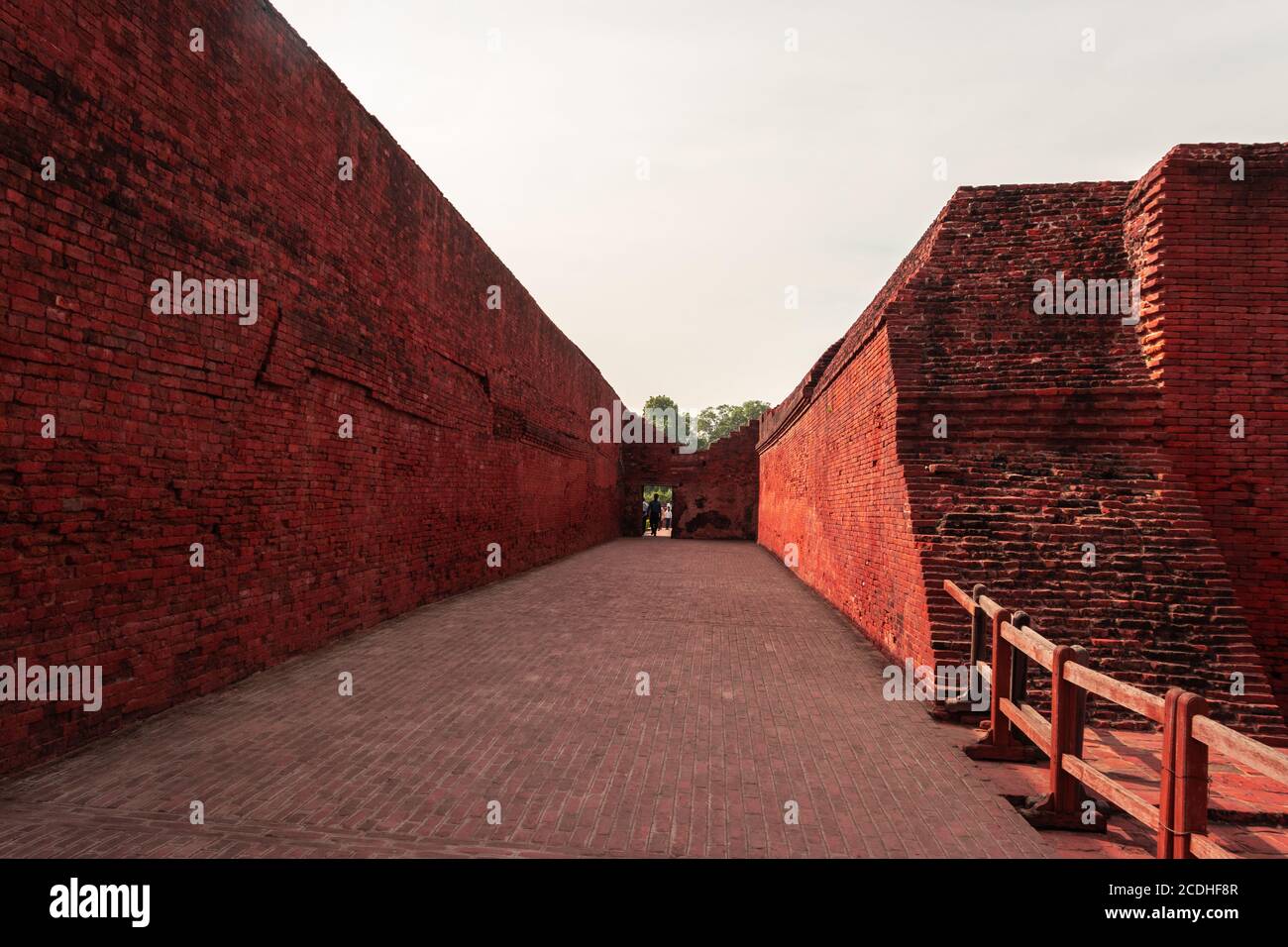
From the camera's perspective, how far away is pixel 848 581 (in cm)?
815

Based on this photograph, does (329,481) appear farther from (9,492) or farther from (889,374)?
(889,374)

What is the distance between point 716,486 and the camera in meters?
26.6

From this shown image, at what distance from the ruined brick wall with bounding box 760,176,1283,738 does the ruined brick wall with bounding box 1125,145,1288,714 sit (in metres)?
0.29


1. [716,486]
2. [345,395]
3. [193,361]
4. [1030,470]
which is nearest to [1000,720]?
[1030,470]

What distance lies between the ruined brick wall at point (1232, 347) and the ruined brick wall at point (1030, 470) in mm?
287

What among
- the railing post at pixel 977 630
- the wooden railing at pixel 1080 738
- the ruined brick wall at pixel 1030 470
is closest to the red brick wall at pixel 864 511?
the ruined brick wall at pixel 1030 470

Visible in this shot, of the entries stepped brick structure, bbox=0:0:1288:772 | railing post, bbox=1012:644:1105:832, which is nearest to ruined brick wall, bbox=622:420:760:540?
stepped brick structure, bbox=0:0:1288:772

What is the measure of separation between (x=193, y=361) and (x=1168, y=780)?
611 centimetres

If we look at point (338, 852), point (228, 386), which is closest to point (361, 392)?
point (228, 386)

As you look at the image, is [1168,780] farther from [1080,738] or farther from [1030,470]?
[1030,470]

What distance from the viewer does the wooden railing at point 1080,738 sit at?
2314 millimetres

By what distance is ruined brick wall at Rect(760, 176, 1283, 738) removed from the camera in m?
4.75

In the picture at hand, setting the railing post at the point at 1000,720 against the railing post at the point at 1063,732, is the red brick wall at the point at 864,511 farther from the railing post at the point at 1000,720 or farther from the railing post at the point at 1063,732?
the railing post at the point at 1063,732

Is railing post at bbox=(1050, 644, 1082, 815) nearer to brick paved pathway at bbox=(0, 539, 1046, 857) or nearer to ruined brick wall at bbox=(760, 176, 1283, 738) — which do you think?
brick paved pathway at bbox=(0, 539, 1046, 857)
